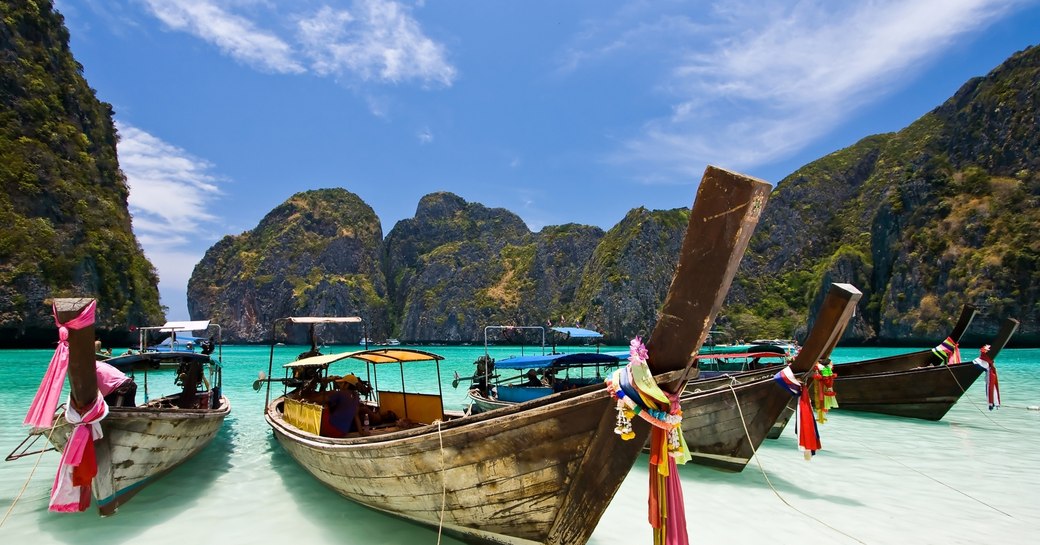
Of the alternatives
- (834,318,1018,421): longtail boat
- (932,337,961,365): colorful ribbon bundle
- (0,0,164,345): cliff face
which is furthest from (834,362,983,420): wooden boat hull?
(0,0,164,345): cliff face

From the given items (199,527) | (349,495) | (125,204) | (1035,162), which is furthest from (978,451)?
(125,204)

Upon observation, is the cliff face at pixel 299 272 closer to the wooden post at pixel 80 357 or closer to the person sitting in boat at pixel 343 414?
the person sitting in boat at pixel 343 414

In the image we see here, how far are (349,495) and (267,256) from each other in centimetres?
13478

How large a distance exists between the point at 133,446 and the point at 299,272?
12837 centimetres

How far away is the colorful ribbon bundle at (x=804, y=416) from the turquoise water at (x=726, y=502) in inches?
29.5

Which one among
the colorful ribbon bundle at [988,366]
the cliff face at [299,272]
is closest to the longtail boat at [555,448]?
the colorful ribbon bundle at [988,366]

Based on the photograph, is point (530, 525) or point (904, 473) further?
point (904, 473)

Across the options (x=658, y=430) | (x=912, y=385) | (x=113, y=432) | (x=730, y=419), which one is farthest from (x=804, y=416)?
(x=912, y=385)

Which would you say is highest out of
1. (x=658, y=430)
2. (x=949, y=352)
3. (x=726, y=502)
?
(x=658, y=430)

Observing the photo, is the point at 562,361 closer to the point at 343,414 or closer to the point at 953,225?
the point at 343,414

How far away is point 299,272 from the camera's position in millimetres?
125125

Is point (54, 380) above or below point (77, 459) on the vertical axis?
above

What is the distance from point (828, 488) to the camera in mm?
8281

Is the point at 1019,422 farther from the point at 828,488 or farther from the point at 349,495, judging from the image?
the point at 349,495
